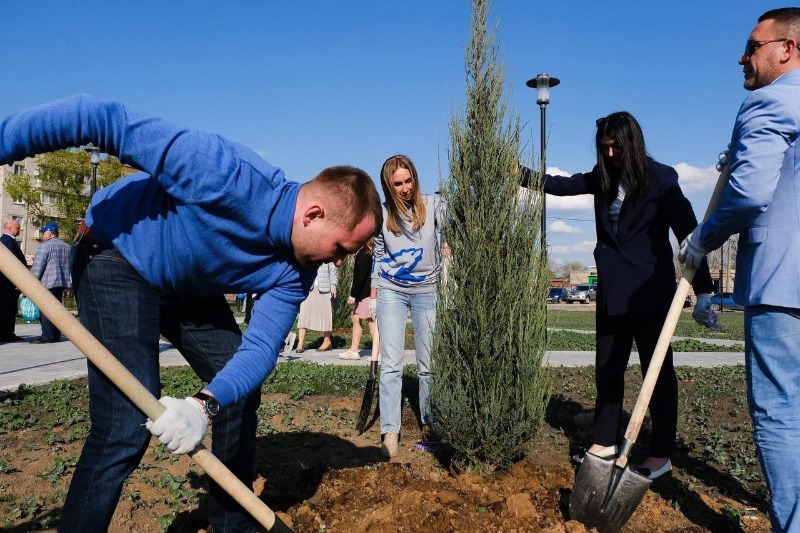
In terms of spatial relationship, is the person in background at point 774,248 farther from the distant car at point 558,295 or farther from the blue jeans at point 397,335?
the distant car at point 558,295

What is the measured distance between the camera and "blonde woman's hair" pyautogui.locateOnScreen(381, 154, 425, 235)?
4.30 m

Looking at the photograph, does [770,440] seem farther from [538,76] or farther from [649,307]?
[538,76]

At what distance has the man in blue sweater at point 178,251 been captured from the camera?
2098 mm

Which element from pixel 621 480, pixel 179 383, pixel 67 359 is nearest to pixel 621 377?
pixel 621 480

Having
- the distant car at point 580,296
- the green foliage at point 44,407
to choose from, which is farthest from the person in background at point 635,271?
the distant car at point 580,296

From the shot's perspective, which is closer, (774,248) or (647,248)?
(774,248)

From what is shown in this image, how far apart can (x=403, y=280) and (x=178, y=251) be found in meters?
2.25

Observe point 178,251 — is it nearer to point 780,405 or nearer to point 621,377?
point 780,405

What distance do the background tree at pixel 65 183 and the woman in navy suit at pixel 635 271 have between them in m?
35.1

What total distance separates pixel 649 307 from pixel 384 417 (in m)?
1.88

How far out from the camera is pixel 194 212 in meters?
2.25

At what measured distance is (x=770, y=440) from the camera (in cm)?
252

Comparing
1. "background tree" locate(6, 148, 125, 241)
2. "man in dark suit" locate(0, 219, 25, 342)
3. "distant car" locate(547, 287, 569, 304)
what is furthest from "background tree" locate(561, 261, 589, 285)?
"man in dark suit" locate(0, 219, 25, 342)

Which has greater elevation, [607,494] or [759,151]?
[759,151]
